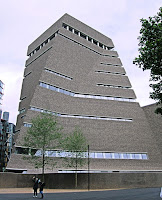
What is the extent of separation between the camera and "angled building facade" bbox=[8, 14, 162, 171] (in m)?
41.8

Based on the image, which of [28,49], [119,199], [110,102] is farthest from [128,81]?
[119,199]

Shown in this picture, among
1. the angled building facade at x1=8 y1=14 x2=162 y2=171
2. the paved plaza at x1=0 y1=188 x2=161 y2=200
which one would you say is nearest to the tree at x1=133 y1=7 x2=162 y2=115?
the paved plaza at x1=0 y1=188 x2=161 y2=200

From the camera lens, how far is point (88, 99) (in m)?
46.4

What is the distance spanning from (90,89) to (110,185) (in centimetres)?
2362

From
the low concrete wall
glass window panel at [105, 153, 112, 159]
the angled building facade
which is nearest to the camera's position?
the low concrete wall

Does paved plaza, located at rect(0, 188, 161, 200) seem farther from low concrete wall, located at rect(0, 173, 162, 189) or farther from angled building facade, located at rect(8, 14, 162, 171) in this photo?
angled building facade, located at rect(8, 14, 162, 171)

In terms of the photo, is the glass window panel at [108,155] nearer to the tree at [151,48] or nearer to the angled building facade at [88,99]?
the angled building facade at [88,99]

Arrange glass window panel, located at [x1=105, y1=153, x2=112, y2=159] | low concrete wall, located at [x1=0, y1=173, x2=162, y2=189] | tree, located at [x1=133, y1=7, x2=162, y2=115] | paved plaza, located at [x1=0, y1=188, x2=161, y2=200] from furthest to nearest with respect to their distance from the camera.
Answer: glass window panel, located at [x1=105, y1=153, x2=112, y2=159]
low concrete wall, located at [x1=0, y1=173, x2=162, y2=189]
paved plaza, located at [x1=0, y1=188, x2=161, y2=200]
tree, located at [x1=133, y1=7, x2=162, y2=115]

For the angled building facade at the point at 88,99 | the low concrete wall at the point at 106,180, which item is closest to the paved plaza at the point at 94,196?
the low concrete wall at the point at 106,180

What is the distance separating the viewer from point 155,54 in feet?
41.7

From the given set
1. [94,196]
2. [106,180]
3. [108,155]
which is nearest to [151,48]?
[94,196]

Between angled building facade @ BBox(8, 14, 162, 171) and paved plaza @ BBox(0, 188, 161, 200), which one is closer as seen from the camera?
paved plaza @ BBox(0, 188, 161, 200)

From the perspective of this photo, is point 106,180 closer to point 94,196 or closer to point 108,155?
point 94,196

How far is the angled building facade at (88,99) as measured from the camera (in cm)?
4184
